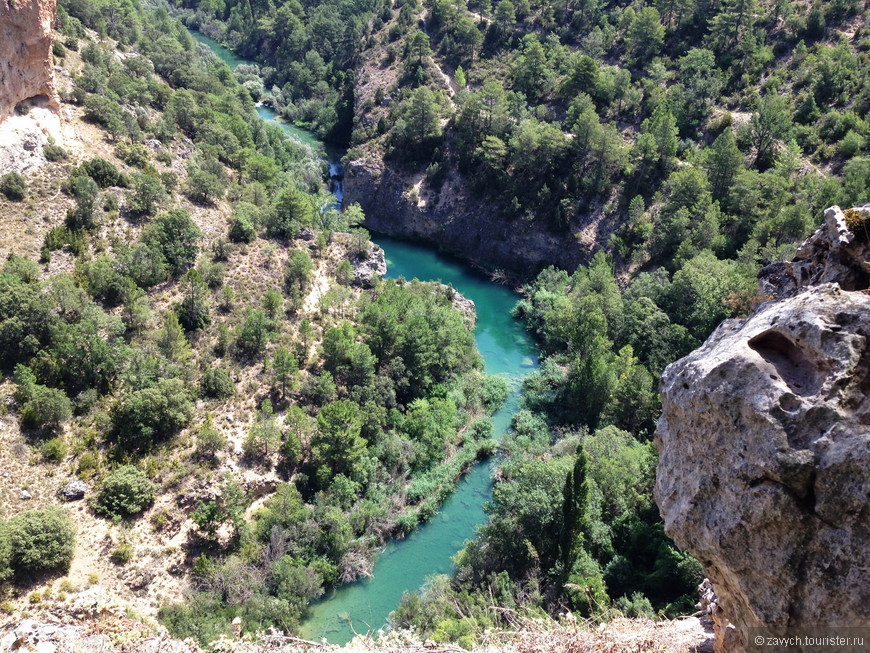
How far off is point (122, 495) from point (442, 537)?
60.1ft

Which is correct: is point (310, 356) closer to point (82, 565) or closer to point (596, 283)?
point (82, 565)

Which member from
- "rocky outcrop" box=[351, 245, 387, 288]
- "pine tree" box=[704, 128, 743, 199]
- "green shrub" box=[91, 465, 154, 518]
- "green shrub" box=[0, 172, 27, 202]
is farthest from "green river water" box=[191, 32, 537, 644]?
"green shrub" box=[0, 172, 27, 202]

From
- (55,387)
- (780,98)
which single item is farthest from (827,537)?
(780,98)

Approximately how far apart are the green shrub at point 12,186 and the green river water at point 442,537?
32398mm

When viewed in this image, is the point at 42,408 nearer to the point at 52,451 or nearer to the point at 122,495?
the point at 52,451

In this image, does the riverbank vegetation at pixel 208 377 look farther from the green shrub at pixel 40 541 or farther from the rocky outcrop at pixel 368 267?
the rocky outcrop at pixel 368 267

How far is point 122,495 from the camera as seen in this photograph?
31406mm

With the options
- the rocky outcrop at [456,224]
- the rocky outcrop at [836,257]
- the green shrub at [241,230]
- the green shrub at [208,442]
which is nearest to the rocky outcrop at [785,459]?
the rocky outcrop at [836,257]

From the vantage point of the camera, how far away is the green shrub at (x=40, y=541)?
27.2 meters

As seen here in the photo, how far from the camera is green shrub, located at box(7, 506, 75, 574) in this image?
27250 mm

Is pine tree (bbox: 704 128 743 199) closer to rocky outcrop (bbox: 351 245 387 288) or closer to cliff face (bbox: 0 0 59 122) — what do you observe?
rocky outcrop (bbox: 351 245 387 288)

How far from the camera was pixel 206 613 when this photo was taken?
29000 mm

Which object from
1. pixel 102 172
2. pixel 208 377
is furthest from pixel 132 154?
pixel 208 377

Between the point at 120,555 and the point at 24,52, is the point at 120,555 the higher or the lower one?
the lower one
